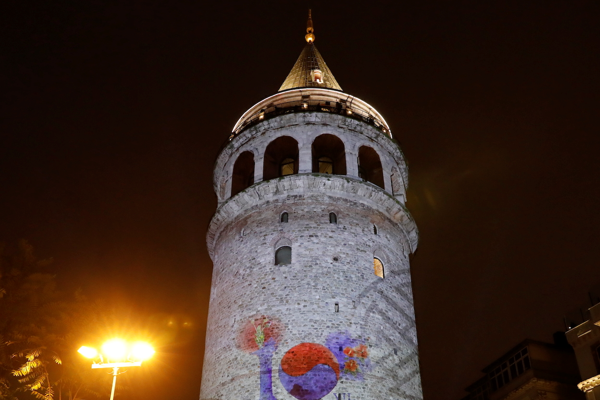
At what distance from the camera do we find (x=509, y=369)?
100.0 ft

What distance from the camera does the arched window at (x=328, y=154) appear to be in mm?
29767

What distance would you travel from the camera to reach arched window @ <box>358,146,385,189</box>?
29984mm

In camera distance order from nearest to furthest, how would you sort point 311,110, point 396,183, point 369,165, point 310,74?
point 311,110 → point 396,183 → point 369,165 → point 310,74

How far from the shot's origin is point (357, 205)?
2683 centimetres

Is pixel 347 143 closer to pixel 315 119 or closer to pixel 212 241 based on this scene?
pixel 315 119

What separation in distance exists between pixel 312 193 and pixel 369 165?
5040 mm

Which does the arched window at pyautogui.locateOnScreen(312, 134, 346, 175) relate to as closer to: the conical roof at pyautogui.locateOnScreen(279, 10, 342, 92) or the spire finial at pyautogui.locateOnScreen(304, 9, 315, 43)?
the conical roof at pyautogui.locateOnScreen(279, 10, 342, 92)

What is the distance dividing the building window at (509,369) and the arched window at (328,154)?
12.1 meters

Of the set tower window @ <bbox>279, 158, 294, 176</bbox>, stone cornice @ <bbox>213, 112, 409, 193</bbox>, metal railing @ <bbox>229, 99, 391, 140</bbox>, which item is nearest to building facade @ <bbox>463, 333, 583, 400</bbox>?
stone cornice @ <bbox>213, 112, 409, 193</bbox>

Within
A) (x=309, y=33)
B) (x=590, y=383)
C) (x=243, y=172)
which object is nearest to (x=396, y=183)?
(x=243, y=172)

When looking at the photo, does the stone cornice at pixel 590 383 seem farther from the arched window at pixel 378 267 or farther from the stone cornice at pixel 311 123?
the stone cornice at pixel 311 123

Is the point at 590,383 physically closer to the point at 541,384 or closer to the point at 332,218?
the point at 541,384

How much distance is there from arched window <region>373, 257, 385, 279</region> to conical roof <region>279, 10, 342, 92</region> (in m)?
11.3

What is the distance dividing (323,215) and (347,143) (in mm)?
4451
